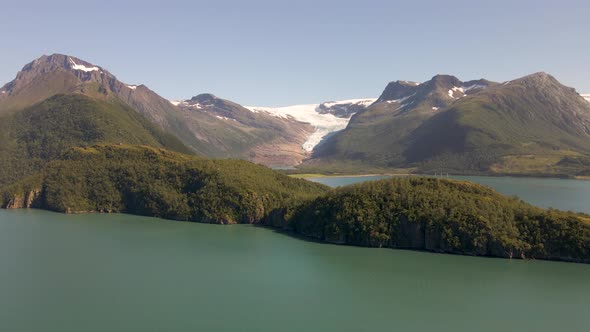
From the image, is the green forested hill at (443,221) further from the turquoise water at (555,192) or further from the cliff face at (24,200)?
the cliff face at (24,200)

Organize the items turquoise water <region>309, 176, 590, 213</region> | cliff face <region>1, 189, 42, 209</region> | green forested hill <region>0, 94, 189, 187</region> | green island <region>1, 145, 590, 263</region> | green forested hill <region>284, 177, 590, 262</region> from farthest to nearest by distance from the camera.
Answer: green forested hill <region>0, 94, 189, 187</region> < turquoise water <region>309, 176, 590, 213</region> < cliff face <region>1, 189, 42, 209</region> < green island <region>1, 145, 590, 263</region> < green forested hill <region>284, 177, 590, 262</region>

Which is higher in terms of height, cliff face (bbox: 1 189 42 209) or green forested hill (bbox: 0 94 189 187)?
green forested hill (bbox: 0 94 189 187)

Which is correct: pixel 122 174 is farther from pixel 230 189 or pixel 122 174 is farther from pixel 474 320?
pixel 474 320

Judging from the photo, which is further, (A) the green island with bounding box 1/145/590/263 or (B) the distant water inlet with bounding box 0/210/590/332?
(A) the green island with bounding box 1/145/590/263

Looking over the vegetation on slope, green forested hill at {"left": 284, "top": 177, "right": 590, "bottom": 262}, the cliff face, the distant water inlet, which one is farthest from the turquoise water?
the cliff face

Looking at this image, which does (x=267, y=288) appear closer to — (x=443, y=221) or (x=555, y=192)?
(x=443, y=221)

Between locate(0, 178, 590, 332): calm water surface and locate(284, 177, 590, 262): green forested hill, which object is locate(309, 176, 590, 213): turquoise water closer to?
locate(284, 177, 590, 262): green forested hill

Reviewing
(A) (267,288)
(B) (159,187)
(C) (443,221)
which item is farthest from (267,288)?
(B) (159,187)
